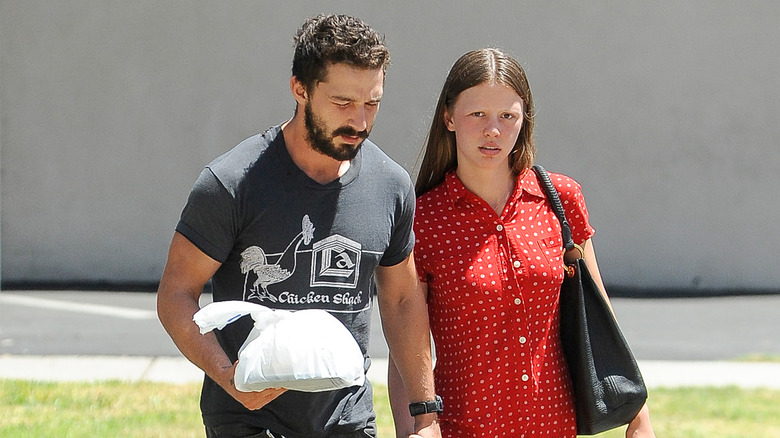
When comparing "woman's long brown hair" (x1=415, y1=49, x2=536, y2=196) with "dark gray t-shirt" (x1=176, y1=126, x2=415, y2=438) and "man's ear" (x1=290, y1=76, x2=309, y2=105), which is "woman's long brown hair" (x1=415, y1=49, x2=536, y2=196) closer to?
"dark gray t-shirt" (x1=176, y1=126, x2=415, y2=438)

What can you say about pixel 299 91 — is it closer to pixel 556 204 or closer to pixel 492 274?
pixel 492 274

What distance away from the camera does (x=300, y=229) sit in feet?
9.78

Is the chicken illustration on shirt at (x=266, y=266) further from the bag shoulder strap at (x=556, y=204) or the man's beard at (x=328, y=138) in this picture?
the bag shoulder strap at (x=556, y=204)

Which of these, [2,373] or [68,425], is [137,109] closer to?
[2,373]

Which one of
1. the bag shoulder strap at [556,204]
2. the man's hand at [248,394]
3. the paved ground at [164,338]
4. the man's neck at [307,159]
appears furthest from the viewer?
the paved ground at [164,338]

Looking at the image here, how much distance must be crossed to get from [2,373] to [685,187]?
777cm

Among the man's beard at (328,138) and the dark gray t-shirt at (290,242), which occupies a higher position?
the man's beard at (328,138)

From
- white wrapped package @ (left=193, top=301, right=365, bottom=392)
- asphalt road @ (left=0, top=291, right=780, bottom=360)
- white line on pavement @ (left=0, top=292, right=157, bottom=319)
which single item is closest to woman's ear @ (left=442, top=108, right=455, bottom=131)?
white wrapped package @ (left=193, top=301, right=365, bottom=392)

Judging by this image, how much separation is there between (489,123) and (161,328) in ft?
22.9

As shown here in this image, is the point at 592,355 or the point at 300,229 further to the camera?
the point at 592,355

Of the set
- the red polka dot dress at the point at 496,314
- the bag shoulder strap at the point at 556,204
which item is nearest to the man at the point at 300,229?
the red polka dot dress at the point at 496,314

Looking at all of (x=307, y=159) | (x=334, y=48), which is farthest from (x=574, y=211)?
(x=334, y=48)

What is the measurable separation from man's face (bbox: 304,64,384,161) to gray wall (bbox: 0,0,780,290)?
9.10 m

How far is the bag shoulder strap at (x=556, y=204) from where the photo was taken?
3451 millimetres
